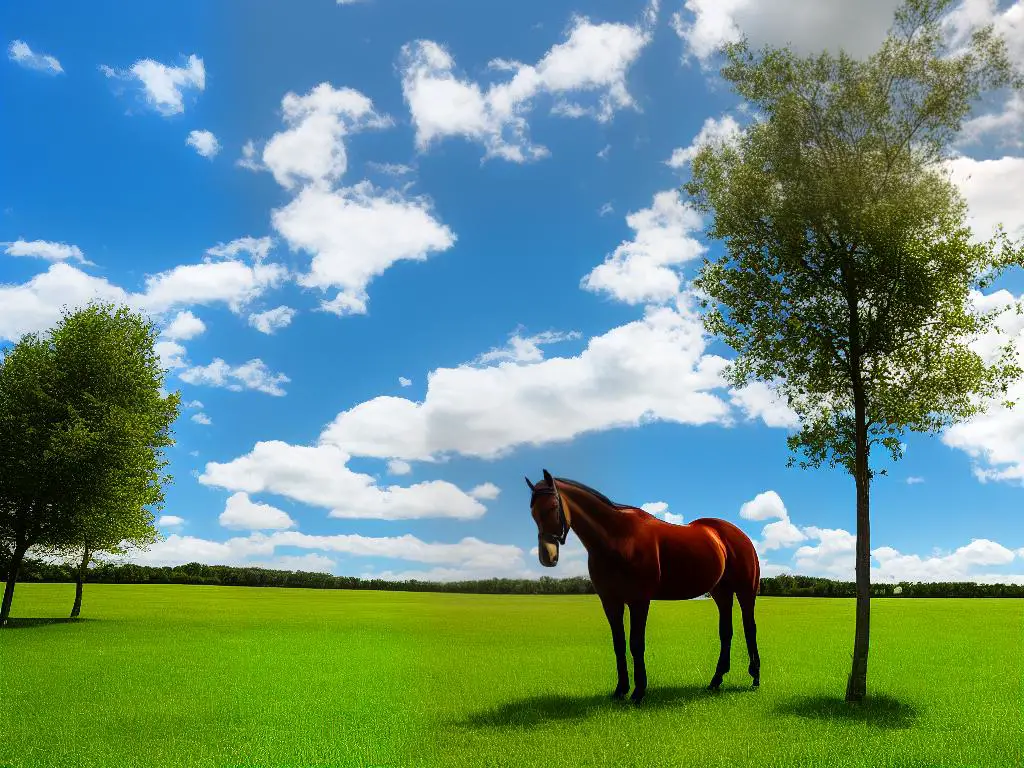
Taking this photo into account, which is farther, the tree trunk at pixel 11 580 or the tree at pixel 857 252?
the tree trunk at pixel 11 580

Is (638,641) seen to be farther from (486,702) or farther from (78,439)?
(78,439)

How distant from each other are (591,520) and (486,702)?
192 inches

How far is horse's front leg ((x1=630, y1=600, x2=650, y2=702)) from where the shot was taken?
14.7m

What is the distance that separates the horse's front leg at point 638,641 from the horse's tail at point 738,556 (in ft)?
10.9

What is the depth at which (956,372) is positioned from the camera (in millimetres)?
17172

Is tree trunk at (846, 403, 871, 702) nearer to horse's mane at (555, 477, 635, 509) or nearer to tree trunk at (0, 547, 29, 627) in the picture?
horse's mane at (555, 477, 635, 509)

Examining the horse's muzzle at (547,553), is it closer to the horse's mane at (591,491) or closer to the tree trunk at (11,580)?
the horse's mane at (591,491)

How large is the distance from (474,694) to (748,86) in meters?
16.8

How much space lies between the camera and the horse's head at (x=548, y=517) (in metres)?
13.5

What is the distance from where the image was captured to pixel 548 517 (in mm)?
13750

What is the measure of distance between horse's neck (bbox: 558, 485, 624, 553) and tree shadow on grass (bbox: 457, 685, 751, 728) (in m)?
3.18

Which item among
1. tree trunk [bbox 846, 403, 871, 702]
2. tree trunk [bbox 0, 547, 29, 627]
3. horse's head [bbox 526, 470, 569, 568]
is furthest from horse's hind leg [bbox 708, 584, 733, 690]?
tree trunk [bbox 0, 547, 29, 627]

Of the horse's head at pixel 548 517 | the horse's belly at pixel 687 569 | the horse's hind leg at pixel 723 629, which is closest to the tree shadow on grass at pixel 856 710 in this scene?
the horse's hind leg at pixel 723 629

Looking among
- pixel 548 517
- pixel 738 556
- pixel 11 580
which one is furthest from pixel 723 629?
pixel 11 580
